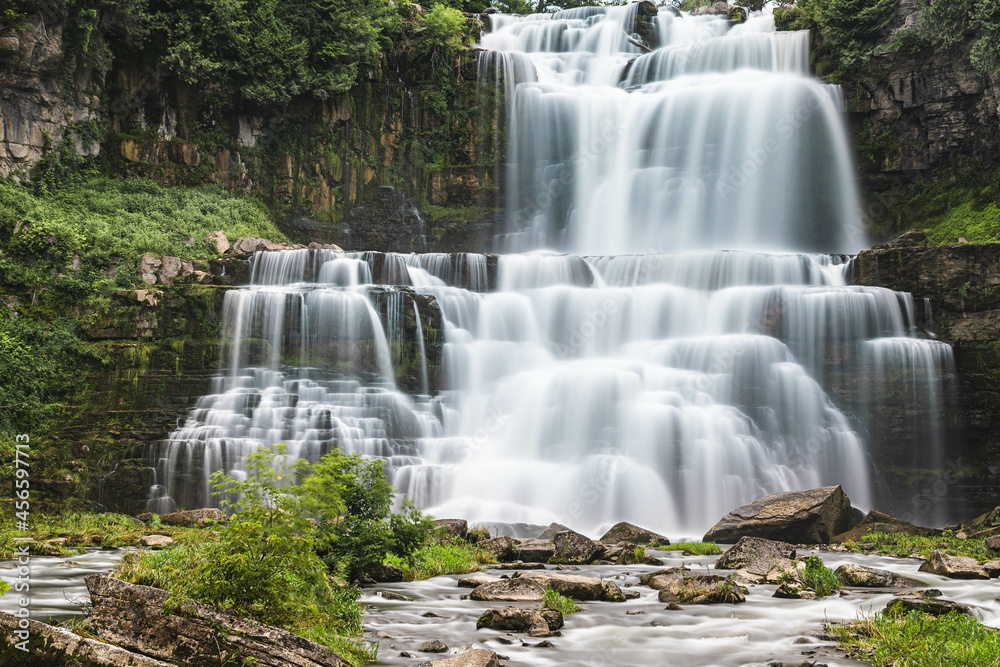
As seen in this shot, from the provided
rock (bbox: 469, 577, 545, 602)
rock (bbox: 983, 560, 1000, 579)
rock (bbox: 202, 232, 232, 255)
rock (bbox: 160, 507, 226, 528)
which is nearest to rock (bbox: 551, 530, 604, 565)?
rock (bbox: 469, 577, 545, 602)

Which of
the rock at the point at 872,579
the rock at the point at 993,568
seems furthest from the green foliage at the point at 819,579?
the rock at the point at 993,568

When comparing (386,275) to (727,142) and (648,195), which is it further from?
(727,142)

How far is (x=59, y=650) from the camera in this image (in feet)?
12.9

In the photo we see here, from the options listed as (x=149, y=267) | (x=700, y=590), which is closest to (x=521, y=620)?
(x=700, y=590)

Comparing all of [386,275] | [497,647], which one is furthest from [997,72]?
[497,647]

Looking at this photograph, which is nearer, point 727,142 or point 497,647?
point 497,647

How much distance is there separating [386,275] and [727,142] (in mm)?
17180

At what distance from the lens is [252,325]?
22375 mm

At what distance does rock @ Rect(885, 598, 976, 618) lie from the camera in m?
7.12

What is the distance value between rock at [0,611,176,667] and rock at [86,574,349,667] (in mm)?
147

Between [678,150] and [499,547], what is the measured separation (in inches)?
992

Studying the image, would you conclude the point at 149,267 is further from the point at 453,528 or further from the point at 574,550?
the point at 574,550

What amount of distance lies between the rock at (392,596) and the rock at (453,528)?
3.89m

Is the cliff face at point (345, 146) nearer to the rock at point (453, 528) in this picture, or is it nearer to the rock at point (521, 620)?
the rock at point (453, 528)
